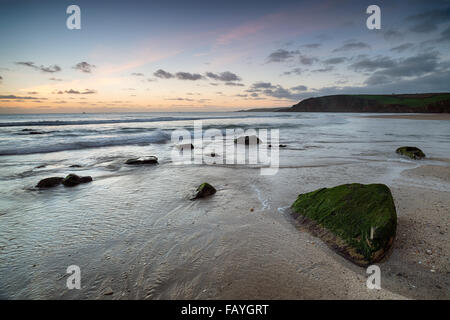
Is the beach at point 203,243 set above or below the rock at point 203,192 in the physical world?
below

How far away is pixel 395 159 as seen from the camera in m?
9.20

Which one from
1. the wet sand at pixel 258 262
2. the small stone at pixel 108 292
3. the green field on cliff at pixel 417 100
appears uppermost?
the green field on cliff at pixel 417 100

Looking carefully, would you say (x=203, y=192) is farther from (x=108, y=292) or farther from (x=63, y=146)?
(x=63, y=146)

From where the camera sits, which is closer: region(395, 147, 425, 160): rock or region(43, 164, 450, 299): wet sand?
region(43, 164, 450, 299): wet sand

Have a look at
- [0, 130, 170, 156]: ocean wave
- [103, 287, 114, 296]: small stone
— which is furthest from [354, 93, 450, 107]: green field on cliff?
[103, 287, 114, 296]: small stone

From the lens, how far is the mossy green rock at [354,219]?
2.91 meters

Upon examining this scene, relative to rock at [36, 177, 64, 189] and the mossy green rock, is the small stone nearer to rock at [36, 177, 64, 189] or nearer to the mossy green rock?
the mossy green rock

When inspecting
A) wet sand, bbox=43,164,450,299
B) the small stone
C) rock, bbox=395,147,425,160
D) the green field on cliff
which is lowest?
the small stone

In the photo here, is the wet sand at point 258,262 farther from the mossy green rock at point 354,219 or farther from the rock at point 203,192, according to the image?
the rock at point 203,192

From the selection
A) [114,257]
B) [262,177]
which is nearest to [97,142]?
[262,177]

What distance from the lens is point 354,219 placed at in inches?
130

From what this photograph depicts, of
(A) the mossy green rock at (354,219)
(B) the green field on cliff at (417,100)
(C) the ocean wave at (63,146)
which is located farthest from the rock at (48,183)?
(B) the green field on cliff at (417,100)

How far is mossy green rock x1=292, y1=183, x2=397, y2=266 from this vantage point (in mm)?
2908
